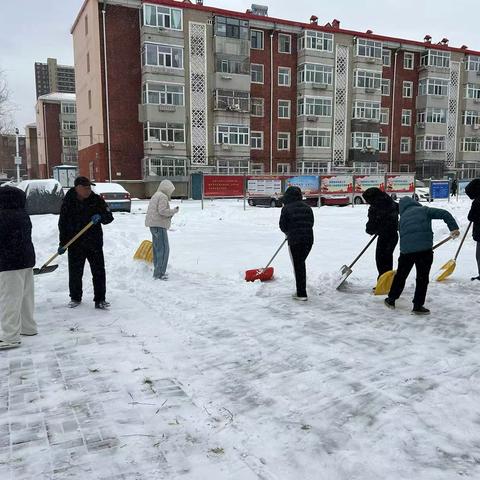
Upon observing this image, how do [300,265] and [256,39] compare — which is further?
[256,39]

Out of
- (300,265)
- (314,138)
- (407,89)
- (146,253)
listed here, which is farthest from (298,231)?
(407,89)

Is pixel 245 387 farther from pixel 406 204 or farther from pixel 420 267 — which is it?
pixel 406 204

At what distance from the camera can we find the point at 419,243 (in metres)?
5.28

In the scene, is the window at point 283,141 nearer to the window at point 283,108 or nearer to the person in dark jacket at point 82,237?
the window at point 283,108

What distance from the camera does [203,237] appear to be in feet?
40.3

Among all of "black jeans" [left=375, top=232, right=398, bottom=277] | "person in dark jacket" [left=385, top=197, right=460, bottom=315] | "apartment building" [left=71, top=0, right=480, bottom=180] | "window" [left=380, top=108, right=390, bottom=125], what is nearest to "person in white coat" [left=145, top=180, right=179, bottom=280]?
"black jeans" [left=375, top=232, right=398, bottom=277]

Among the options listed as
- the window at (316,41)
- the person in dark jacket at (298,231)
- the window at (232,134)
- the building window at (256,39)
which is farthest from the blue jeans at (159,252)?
the window at (316,41)

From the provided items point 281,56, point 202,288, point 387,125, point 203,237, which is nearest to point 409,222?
point 202,288

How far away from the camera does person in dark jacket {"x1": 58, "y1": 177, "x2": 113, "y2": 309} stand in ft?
18.8

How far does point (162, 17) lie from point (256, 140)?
1188 cm

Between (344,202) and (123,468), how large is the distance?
23770mm

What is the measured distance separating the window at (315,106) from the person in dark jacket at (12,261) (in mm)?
36326

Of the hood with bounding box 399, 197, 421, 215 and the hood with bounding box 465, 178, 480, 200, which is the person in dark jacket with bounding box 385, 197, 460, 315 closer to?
the hood with bounding box 399, 197, 421, 215

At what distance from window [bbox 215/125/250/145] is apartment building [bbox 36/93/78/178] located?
93.9 ft
